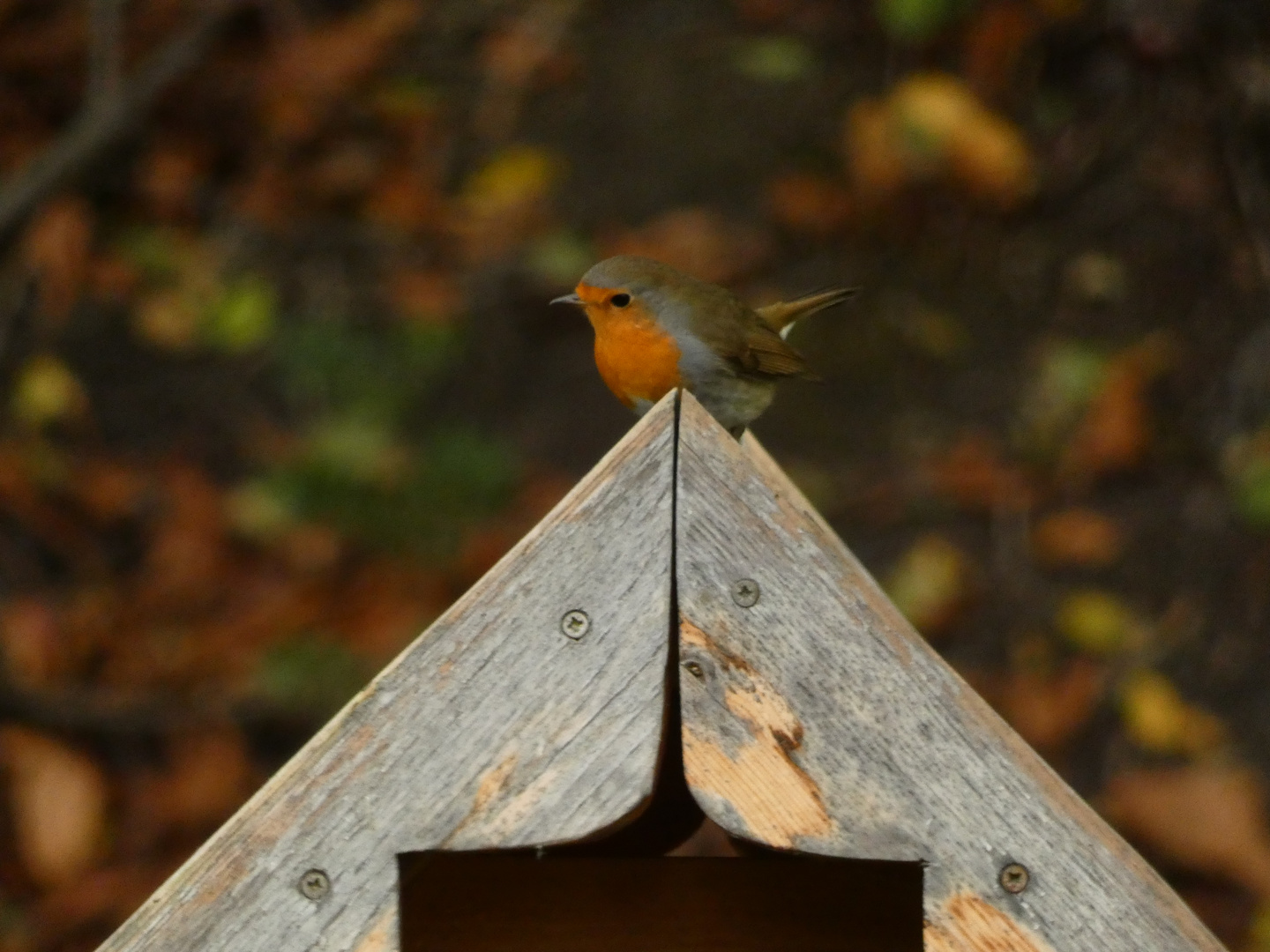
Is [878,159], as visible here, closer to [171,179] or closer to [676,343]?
[171,179]

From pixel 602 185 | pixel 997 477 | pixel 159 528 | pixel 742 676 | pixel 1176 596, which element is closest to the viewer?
pixel 742 676

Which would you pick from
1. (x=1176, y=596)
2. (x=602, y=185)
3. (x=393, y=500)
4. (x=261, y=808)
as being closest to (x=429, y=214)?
(x=602, y=185)

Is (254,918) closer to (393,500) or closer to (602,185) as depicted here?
(393,500)

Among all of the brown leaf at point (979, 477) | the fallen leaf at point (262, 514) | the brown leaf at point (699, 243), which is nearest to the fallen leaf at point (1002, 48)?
the brown leaf at point (699, 243)

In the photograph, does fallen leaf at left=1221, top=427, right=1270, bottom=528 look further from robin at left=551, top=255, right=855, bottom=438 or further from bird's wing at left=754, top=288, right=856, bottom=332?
robin at left=551, top=255, right=855, bottom=438

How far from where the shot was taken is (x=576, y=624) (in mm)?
1457

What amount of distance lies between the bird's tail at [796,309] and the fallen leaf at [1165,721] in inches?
53.1

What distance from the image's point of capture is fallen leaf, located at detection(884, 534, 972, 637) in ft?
13.8

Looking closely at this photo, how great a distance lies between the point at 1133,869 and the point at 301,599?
3.48 m

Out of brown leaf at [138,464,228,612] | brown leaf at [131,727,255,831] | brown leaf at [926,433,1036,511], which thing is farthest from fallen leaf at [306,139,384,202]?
brown leaf at [926,433,1036,511]

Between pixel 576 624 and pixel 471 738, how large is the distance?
0.44 feet

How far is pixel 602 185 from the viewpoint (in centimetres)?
531

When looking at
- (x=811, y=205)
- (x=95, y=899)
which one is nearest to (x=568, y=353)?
(x=811, y=205)

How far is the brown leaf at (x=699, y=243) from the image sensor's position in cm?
500
